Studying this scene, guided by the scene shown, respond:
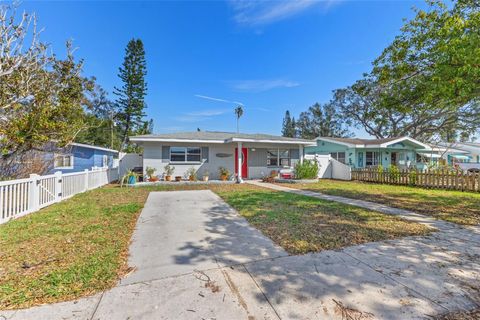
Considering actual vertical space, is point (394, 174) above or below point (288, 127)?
below

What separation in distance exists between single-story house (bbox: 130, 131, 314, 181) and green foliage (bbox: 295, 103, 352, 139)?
26.1 meters

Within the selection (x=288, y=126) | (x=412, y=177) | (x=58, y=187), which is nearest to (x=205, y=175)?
(x=58, y=187)

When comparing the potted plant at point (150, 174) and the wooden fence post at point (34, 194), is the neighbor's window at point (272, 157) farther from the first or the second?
the wooden fence post at point (34, 194)

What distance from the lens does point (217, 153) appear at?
14859 mm

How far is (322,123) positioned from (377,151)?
84.0ft

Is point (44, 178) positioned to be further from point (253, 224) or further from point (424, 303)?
point (424, 303)

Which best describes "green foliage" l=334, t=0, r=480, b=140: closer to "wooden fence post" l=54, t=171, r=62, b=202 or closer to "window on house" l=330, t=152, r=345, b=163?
"wooden fence post" l=54, t=171, r=62, b=202

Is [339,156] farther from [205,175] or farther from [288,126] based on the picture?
[288,126]

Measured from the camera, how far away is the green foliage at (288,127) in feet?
169

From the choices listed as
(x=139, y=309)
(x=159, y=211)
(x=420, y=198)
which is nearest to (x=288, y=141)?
(x=420, y=198)

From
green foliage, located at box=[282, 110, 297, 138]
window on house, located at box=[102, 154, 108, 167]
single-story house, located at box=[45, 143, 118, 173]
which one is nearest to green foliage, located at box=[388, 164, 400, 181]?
single-story house, located at box=[45, 143, 118, 173]

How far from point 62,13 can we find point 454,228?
1418 centimetres

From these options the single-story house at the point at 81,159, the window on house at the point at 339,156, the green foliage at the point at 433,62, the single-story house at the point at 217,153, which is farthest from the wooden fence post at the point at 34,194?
the window on house at the point at 339,156

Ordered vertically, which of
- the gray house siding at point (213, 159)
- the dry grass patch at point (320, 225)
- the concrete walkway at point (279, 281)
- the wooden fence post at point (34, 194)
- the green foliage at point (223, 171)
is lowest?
the concrete walkway at point (279, 281)
